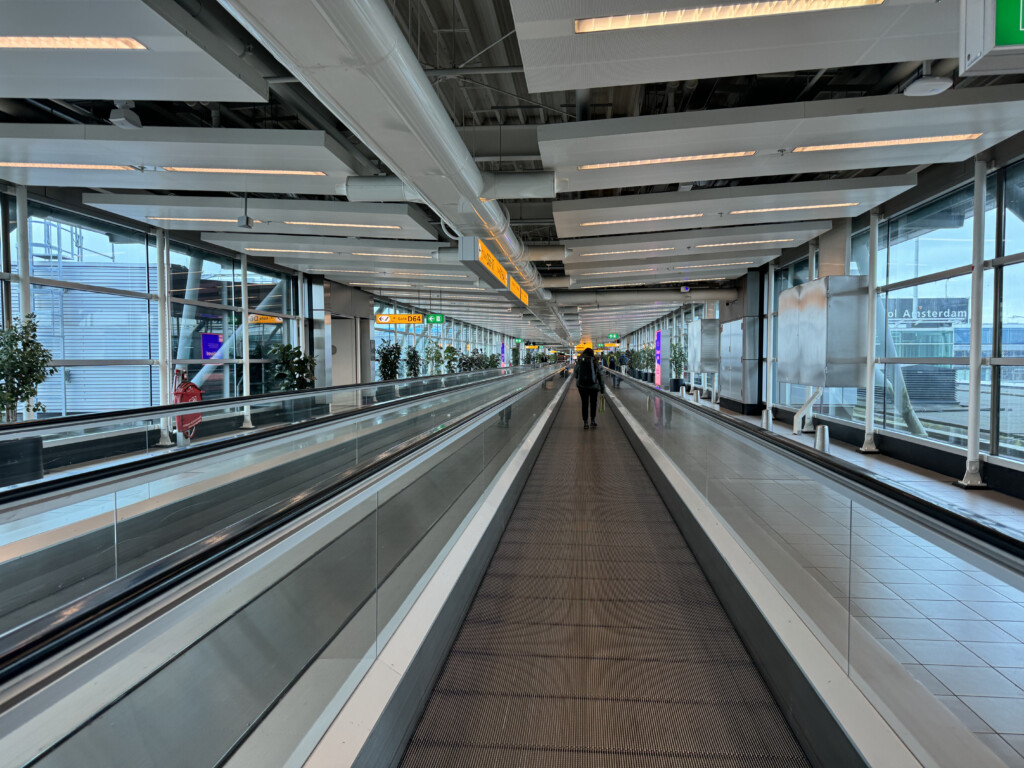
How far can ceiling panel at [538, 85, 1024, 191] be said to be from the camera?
560 cm

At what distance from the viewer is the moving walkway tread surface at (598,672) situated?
2.32m

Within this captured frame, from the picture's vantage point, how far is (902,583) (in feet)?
9.80

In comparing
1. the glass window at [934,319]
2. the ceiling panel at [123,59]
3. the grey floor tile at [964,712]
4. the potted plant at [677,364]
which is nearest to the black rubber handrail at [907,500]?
the grey floor tile at [964,712]

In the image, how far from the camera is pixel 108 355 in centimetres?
1029

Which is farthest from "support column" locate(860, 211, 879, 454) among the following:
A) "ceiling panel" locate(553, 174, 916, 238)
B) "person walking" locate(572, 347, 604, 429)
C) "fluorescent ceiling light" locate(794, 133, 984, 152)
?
"person walking" locate(572, 347, 604, 429)

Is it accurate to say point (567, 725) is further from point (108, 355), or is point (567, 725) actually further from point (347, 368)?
point (347, 368)

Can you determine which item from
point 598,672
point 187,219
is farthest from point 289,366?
point 598,672

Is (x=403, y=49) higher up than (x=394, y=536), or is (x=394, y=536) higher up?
(x=403, y=49)

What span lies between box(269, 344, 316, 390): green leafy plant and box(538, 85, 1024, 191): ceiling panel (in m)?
10.2

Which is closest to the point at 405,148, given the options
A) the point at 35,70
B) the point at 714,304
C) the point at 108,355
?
the point at 35,70

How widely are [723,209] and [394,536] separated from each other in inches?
327

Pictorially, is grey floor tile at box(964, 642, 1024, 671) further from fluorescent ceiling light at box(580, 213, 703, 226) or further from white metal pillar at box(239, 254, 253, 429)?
white metal pillar at box(239, 254, 253, 429)

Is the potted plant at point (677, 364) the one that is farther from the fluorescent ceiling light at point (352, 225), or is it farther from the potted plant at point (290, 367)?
the fluorescent ceiling light at point (352, 225)

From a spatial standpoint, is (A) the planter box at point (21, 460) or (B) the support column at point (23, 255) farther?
(B) the support column at point (23, 255)
